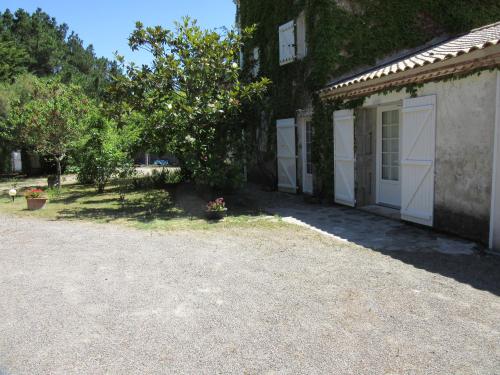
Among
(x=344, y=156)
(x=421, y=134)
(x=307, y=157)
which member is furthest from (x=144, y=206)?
(x=421, y=134)

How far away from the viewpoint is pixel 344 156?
9.46 metres

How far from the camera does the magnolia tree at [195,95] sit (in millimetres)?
9523

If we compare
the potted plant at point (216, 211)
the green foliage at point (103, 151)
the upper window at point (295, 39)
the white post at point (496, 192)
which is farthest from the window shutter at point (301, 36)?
the white post at point (496, 192)

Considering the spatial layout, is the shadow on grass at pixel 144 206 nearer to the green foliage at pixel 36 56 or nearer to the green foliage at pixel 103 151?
the green foliage at pixel 103 151

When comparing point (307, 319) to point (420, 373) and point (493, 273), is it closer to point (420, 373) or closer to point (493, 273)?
point (420, 373)

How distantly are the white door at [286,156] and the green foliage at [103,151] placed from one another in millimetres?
4763

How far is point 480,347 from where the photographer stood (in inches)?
125

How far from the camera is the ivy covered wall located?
9938 millimetres

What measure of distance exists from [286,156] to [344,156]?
9.27 feet

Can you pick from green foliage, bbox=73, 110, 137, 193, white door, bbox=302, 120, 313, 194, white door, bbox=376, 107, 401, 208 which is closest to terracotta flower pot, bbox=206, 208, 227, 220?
white door, bbox=302, 120, 313, 194

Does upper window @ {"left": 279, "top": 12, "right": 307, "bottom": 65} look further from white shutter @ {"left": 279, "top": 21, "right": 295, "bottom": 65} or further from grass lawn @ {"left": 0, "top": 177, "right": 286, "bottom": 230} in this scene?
grass lawn @ {"left": 0, "top": 177, "right": 286, "bottom": 230}

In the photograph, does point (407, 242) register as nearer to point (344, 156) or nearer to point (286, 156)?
point (344, 156)

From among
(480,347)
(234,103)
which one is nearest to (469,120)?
(480,347)

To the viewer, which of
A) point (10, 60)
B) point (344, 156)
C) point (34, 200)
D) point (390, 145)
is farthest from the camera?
point (10, 60)
